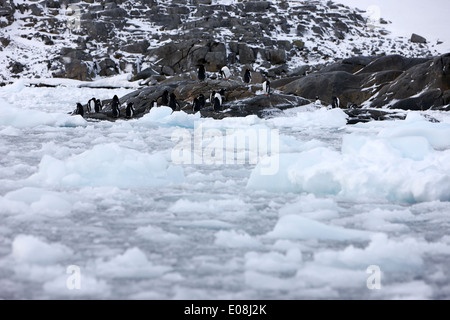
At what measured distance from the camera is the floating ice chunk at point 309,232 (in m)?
2.81

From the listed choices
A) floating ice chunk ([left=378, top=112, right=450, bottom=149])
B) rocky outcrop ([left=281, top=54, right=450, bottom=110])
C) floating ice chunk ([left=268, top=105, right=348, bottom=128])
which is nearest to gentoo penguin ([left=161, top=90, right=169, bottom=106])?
floating ice chunk ([left=268, top=105, right=348, bottom=128])

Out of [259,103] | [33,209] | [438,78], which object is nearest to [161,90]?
[259,103]

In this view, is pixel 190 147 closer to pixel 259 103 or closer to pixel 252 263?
pixel 252 263

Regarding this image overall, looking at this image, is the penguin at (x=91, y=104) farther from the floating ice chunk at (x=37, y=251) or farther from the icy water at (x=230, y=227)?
the floating ice chunk at (x=37, y=251)

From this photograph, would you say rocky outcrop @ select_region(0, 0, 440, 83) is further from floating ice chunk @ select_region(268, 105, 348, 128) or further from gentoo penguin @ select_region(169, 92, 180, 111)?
floating ice chunk @ select_region(268, 105, 348, 128)

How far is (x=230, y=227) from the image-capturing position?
300 centimetres

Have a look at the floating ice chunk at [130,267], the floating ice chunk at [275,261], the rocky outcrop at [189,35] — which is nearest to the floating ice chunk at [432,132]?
the floating ice chunk at [275,261]

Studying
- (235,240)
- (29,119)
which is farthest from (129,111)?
(235,240)

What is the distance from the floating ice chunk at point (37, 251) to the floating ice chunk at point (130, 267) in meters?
0.27

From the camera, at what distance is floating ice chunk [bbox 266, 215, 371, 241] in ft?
9.23

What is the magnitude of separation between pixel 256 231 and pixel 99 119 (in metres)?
11.6

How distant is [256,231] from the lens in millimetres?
2938

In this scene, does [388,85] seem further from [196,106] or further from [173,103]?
[173,103]

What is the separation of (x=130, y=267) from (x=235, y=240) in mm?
694
